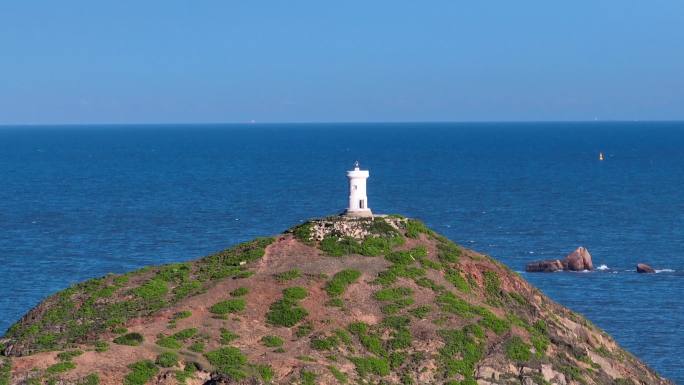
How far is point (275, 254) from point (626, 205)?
367 feet

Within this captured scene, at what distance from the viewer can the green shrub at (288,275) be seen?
6295cm

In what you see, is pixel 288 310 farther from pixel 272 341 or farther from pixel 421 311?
pixel 421 311

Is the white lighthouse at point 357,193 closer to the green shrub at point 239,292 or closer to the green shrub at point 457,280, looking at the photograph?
the green shrub at point 457,280

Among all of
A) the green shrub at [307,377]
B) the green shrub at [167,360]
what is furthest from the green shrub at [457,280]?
the green shrub at [167,360]

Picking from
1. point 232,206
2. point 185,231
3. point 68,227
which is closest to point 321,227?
point 185,231

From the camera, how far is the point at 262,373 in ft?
174

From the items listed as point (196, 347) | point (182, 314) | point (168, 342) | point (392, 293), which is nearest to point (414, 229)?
point (392, 293)

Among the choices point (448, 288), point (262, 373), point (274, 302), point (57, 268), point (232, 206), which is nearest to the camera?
point (262, 373)

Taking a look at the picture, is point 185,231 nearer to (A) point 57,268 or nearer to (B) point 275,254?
(A) point 57,268

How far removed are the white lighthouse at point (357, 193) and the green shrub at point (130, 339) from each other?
63.2 feet

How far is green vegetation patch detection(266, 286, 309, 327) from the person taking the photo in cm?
5916

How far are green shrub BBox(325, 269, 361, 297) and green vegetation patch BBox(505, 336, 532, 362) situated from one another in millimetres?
8924

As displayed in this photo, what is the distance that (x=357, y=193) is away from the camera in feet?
233

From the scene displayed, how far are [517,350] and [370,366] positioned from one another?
8198 millimetres
